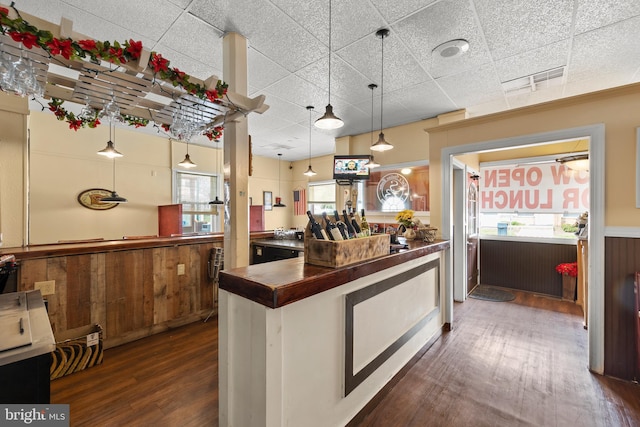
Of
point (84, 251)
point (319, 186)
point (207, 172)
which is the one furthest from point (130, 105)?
point (319, 186)

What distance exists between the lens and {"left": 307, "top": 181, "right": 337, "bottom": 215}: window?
835cm

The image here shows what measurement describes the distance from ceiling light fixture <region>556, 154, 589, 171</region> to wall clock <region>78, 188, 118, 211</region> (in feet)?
28.2

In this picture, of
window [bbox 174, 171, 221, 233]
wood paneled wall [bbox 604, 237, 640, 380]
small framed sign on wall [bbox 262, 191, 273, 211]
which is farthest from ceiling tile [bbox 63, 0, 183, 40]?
small framed sign on wall [bbox 262, 191, 273, 211]

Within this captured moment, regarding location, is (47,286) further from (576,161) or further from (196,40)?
(576,161)

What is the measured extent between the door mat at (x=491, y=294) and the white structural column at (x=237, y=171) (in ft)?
13.2

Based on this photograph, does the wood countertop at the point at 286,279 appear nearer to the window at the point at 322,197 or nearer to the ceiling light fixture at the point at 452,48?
the ceiling light fixture at the point at 452,48

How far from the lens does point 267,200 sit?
8773mm

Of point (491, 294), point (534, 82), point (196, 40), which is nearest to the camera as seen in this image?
point (196, 40)

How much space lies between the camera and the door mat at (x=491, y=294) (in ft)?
14.7

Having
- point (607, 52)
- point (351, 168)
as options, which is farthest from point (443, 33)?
point (351, 168)

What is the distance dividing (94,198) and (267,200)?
4.37 metres

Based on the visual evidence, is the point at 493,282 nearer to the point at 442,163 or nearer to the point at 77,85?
the point at 442,163

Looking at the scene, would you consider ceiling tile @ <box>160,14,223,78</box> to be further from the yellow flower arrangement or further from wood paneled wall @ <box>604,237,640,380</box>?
wood paneled wall @ <box>604,237,640,380</box>

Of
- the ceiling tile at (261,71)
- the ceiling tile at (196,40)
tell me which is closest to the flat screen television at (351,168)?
the ceiling tile at (261,71)
